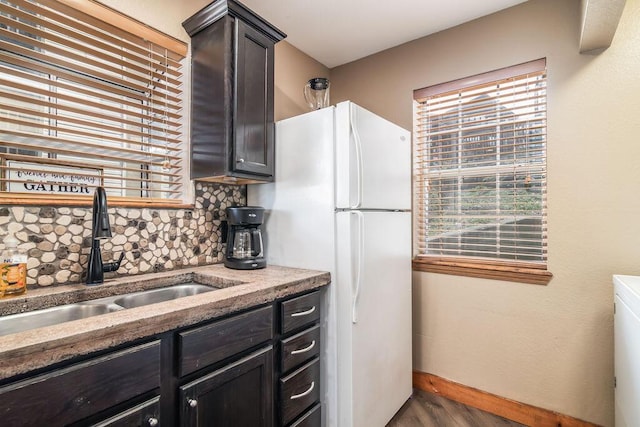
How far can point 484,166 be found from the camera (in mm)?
2178

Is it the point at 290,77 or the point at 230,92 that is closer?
the point at 230,92

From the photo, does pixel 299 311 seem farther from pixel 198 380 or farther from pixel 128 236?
pixel 128 236

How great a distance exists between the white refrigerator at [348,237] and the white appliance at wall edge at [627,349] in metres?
1.06

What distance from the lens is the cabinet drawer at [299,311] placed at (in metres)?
1.42

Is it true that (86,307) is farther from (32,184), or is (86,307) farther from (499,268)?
(499,268)

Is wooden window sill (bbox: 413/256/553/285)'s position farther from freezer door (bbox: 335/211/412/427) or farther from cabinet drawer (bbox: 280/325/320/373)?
cabinet drawer (bbox: 280/325/320/373)

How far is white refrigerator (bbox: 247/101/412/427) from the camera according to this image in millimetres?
1644

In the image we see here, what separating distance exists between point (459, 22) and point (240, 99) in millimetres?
1633

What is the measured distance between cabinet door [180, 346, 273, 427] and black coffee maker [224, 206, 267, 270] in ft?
1.94

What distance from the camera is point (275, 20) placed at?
219cm

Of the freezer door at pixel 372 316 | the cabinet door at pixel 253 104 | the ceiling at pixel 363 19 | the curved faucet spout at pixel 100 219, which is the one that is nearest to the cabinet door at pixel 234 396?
the freezer door at pixel 372 316

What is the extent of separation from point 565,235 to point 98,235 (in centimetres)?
239

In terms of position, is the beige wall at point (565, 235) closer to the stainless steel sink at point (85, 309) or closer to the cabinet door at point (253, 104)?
the cabinet door at point (253, 104)

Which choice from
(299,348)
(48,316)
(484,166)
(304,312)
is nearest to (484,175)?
(484,166)
